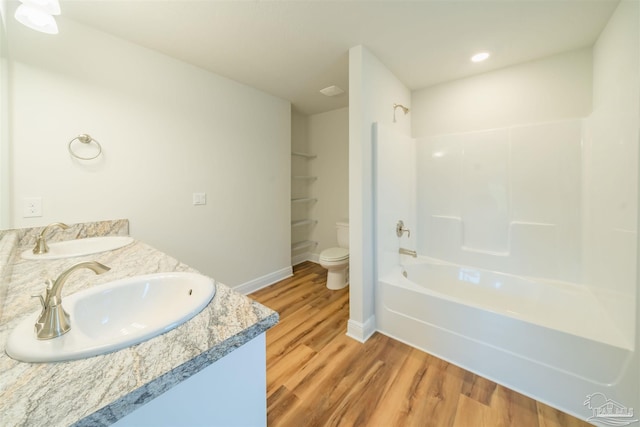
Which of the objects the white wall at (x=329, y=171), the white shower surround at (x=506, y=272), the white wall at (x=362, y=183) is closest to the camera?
the white shower surround at (x=506, y=272)

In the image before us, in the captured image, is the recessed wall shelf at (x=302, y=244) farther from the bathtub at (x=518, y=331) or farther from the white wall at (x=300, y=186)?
the bathtub at (x=518, y=331)

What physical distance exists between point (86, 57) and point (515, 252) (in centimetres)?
361

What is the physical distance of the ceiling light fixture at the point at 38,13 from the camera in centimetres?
104

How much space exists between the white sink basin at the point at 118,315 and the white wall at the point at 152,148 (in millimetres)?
1182

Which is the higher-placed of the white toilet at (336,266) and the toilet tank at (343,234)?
the toilet tank at (343,234)

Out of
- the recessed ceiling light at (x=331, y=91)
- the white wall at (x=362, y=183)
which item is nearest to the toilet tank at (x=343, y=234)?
the white wall at (x=362, y=183)

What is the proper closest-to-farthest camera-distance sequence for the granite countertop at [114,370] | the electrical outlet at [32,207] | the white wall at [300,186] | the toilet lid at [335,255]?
the granite countertop at [114,370] → the electrical outlet at [32,207] → the toilet lid at [335,255] → the white wall at [300,186]

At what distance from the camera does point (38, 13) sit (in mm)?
1072

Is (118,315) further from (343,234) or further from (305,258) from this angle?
(305,258)

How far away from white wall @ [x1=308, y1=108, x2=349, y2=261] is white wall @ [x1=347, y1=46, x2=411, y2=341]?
135 centimetres

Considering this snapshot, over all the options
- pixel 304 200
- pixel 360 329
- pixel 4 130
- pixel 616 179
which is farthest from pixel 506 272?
pixel 4 130

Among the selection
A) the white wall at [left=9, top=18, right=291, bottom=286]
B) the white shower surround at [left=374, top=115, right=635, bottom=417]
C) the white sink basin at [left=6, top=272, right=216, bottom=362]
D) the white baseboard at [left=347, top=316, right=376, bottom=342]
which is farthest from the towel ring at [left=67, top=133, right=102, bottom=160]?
the white baseboard at [left=347, top=316, right=376, bottom=342]

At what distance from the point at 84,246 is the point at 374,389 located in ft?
6.64

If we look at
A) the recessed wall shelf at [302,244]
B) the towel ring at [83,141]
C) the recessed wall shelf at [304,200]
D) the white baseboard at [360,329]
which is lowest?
the white baseboard at [360,329]
